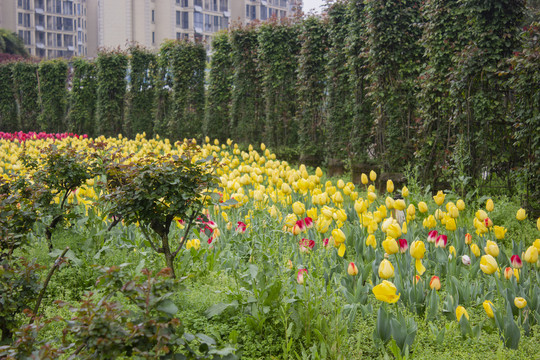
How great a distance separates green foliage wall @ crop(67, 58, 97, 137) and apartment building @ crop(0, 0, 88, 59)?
151 feet

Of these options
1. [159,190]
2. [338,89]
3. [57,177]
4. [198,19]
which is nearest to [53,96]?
[338,89]

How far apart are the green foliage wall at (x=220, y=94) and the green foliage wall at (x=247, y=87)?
2.42ft

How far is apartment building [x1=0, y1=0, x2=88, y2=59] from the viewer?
57.7m

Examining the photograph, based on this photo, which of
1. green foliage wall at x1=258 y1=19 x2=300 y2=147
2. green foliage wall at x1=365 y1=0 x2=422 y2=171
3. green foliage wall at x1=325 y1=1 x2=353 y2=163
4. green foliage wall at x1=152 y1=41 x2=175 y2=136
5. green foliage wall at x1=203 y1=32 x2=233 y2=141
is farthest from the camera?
green foliage wall at x1=152 y1=41 x2=175 y2=136

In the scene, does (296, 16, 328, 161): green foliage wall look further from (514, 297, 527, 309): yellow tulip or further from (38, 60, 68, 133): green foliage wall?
(38, 60, 68, 133): green foliage wall

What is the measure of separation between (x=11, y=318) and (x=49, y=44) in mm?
68302

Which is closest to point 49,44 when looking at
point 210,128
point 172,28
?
point 172,28

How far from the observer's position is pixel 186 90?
1390 cm

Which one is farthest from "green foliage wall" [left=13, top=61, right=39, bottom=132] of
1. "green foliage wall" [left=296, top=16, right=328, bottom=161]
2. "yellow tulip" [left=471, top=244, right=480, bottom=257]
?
"yellow tulip" [left=471, top=244, right=480, bottom=257]

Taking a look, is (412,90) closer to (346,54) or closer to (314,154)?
(346,54)

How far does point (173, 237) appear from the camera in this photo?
15.3 ft

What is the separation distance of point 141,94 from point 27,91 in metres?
6.40

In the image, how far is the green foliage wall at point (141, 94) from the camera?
15508 millimetres

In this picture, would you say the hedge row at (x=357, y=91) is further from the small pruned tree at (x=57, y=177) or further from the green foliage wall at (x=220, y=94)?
the small pruned tree at (x=57, y=177)
